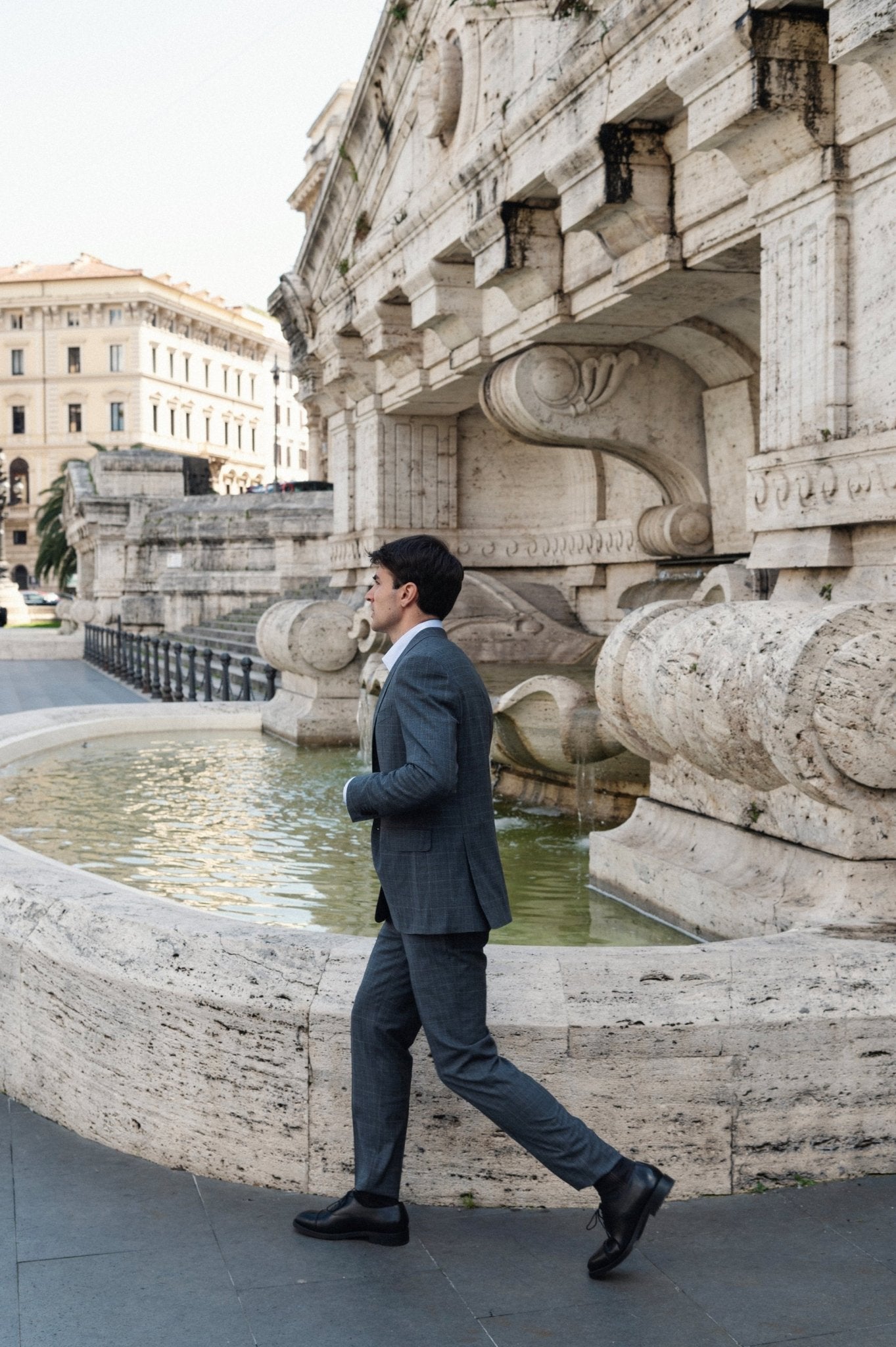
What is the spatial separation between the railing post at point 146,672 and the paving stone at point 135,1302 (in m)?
15.4

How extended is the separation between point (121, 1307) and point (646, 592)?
20.7 feet

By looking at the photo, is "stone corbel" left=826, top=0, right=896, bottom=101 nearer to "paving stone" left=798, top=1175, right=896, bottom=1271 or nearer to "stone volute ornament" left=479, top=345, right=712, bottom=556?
"paving stone" left=798, top=1175, right=896, bottom=1271

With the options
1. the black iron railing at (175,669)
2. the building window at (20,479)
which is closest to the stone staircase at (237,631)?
the black iron railing at (175,669)

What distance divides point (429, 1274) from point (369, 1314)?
0.18 metres

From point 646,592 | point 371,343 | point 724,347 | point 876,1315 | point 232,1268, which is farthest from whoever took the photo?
point 371,343

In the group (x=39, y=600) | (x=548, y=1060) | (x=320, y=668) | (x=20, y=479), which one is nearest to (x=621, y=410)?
(x=320, y=668)

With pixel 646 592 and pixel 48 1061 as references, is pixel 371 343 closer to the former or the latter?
pixel 646 592

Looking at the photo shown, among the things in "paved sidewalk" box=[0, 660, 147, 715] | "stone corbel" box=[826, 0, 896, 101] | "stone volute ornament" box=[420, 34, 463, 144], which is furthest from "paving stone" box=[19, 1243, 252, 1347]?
"paved sidewalk" box=[0, 660, 147, 715]

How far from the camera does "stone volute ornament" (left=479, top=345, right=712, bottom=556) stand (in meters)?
7.17

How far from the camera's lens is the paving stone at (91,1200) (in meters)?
2.73

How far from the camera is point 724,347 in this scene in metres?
7.20

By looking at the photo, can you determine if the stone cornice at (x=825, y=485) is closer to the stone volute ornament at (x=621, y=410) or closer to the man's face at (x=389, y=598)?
the man's face at (x=389, y=598)

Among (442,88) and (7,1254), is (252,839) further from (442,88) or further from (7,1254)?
(442,88)

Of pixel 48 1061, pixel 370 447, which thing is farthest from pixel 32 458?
pixel 48 1061
